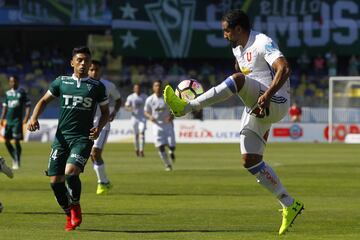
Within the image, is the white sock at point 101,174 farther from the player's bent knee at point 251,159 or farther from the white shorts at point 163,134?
the white shorts at point 163,134

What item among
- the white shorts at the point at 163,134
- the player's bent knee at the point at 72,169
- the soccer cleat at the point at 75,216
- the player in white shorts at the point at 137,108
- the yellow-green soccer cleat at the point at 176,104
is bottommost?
the player in white shorts at the point at 137,108

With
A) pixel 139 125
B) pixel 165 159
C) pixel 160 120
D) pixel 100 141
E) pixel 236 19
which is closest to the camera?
pixel 236 19

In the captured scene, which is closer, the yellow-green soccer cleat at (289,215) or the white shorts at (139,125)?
the yellow-green soccer cleat at (289,215)

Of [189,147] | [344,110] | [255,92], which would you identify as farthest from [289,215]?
[344,110]

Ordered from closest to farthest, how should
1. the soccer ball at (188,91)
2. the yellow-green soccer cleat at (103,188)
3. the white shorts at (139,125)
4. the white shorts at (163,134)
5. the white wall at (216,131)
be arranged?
the soccer ball at (188,91) → the yellow-green soccer cleat at (103,188) → the white shorts at (163,134) → the white shorts at (139,125) → the white wall at (216,131)

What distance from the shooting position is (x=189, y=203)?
682 inches

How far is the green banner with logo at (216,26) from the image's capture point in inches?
2144

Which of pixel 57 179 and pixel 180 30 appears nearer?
pixel 57 179

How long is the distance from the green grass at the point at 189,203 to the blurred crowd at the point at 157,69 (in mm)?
21942

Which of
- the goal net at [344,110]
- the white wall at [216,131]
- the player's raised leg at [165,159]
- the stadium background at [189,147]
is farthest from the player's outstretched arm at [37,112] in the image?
the goal net at [344,110]

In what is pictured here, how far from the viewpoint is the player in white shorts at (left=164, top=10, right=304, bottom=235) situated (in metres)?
11.4

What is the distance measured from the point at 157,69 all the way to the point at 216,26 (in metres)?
4.16

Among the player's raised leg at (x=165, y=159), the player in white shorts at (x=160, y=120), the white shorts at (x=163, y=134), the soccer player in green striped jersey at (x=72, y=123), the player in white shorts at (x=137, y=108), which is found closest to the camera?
the soccer player in green striped jersey at (x=72, y=123)

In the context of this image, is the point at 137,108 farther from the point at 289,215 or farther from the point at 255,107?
the point at 255,107
